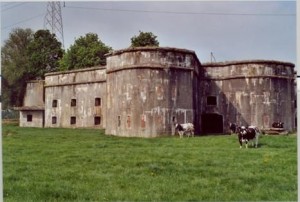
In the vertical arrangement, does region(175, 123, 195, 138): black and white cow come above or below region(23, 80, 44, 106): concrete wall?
below

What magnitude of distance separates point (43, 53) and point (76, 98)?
2051mm

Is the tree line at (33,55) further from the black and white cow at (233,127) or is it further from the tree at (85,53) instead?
the black and white cow at (233,127)

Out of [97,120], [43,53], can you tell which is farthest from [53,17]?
[97,120]

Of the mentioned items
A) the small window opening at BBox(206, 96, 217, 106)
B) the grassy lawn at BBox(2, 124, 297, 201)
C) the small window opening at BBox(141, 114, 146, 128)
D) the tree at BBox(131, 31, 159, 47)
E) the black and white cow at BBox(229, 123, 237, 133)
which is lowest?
the grassy lawn at BBox(2, 124, 297, 201)

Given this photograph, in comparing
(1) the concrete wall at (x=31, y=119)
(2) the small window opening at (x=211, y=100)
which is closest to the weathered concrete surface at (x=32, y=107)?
(1) the concrete wall at (x=31, y=119)

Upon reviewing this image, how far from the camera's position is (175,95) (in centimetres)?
684

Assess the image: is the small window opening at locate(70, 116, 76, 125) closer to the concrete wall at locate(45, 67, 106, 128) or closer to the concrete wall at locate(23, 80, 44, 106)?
the concrete wall at locate(45, 67, 106, 128)

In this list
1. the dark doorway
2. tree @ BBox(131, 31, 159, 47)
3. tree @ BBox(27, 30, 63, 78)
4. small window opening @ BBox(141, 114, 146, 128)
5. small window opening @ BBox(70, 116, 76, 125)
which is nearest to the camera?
tree @ BBox(27, 30, 63, 78)

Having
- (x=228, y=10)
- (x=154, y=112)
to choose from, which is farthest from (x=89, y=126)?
(x=228, y=10)

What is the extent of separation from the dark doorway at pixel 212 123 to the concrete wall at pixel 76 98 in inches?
49.5

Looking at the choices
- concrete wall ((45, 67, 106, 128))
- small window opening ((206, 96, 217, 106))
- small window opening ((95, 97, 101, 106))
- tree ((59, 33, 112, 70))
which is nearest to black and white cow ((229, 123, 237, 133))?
small window opening ((206, 96, 217, 106))

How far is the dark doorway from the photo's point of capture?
5188mm

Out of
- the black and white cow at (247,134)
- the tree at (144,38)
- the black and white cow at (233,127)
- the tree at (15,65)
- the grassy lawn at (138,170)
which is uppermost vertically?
the tree at (144,38)

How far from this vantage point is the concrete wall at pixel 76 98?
5582 mm
